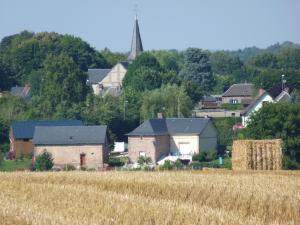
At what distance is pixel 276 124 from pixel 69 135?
20.2 m

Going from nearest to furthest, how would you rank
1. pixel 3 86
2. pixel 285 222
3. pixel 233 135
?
pixel 285 222
pixel 233 135
pixel 3 86

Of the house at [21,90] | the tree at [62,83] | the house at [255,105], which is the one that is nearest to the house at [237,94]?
the tree at [62,83]

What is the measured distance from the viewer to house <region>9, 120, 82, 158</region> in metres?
71.4

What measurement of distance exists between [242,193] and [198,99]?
262 feet

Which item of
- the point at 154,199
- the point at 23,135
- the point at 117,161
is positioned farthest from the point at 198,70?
the point at 154,199

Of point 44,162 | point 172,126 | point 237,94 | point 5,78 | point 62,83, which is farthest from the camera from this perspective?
point 5,78

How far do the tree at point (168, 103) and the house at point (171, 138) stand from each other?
36.5ft

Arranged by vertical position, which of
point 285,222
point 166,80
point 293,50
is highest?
point 293,50

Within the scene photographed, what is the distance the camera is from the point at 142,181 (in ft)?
83.3

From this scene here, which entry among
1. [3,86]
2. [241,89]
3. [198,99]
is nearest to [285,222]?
[198,99]

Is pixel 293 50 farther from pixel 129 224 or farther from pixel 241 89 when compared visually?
pixel 129 224

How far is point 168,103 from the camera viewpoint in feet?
278

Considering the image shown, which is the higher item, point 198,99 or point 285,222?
point 198,99

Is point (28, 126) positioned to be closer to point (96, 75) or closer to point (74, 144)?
point (74, 144)
